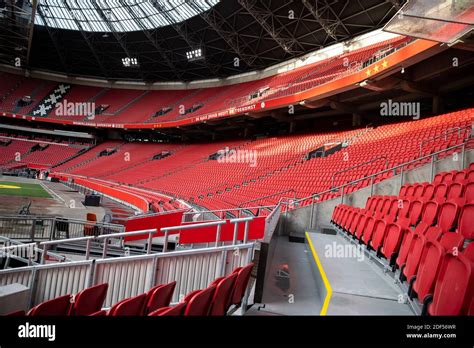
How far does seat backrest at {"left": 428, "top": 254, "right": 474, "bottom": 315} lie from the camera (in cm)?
212

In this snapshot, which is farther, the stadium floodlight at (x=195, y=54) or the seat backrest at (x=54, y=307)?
the stadium floodlight at (x=195, y=54)

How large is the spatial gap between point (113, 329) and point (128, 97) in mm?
42367

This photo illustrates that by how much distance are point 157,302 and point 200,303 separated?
57 cm

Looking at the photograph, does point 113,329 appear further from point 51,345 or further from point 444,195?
point 444,195

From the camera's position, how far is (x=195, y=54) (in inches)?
1208

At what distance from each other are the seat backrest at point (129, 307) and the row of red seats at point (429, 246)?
2178 millimetres

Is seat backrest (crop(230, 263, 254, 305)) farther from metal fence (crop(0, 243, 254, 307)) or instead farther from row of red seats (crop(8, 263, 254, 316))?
metal fence (crop(0, 243, 254, 307))

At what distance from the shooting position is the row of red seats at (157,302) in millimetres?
2596

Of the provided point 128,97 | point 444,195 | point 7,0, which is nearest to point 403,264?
point 444,195

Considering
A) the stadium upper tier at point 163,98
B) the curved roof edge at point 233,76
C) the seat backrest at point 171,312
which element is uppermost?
the curved roof edge at point 233,76

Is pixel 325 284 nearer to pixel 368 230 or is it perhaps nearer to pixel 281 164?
pixel 368 230

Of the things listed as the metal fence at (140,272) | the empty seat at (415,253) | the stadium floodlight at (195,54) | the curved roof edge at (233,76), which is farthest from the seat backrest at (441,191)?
the stadium floodlight at (195,54)

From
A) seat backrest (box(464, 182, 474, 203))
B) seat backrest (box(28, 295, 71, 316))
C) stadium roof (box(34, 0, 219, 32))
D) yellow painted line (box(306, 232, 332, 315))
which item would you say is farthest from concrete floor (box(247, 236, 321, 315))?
stadium roof (box(34, 0, 219, 32))

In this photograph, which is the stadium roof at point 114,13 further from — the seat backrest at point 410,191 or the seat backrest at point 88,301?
the seat backrest at point 88,301
